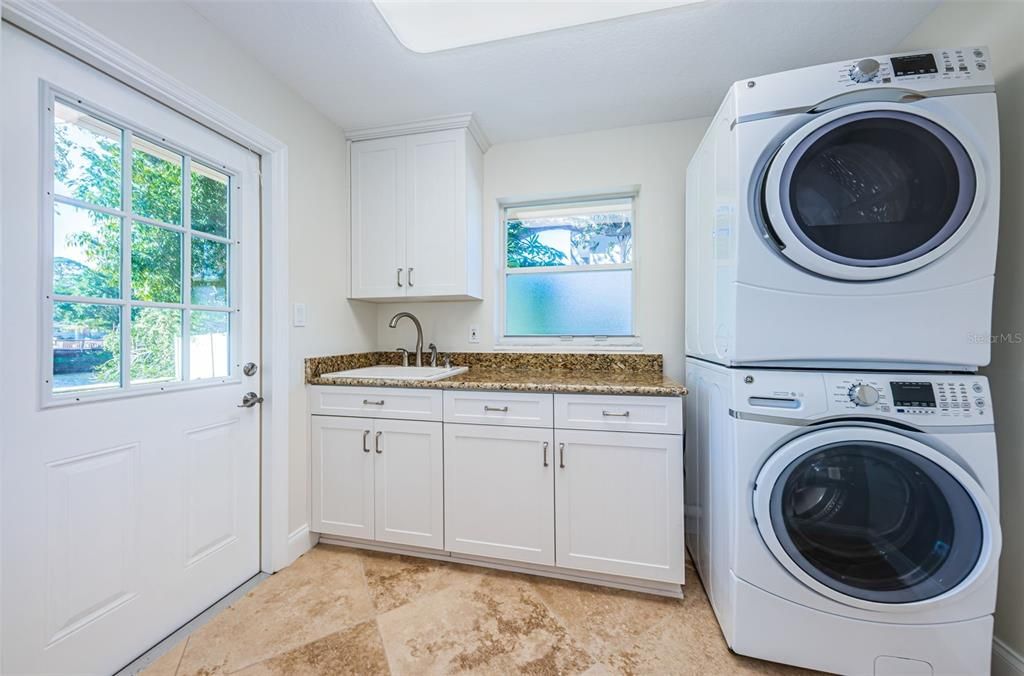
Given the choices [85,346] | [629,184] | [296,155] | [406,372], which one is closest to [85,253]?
[85,346]

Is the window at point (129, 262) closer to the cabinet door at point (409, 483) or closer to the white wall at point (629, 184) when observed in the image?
the cabinet door at point (409, 483)

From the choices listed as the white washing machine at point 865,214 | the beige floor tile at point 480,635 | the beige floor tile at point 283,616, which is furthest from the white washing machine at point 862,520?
the beige floor tile at point 283,616

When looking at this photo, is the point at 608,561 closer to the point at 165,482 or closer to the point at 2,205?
the point at 165,482

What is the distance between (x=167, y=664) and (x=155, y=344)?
1076 mm

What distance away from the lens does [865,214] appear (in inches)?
46.5

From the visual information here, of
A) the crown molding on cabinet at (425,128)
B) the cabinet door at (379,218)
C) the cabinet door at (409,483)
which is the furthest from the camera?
the cabinet door at (379,218)

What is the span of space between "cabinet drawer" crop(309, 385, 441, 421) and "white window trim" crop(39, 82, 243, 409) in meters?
0.38

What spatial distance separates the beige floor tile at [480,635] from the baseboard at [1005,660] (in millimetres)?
1230

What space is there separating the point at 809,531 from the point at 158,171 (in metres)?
2.53

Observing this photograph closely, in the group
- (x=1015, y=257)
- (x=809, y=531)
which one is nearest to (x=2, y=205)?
(x=809, y=531)

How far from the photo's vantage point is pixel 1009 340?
118 centimetres

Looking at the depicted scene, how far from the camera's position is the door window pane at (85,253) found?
1095 millimetres

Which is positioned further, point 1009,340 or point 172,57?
point 172,57

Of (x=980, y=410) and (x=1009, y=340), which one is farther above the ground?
(x=1009, y=340)
